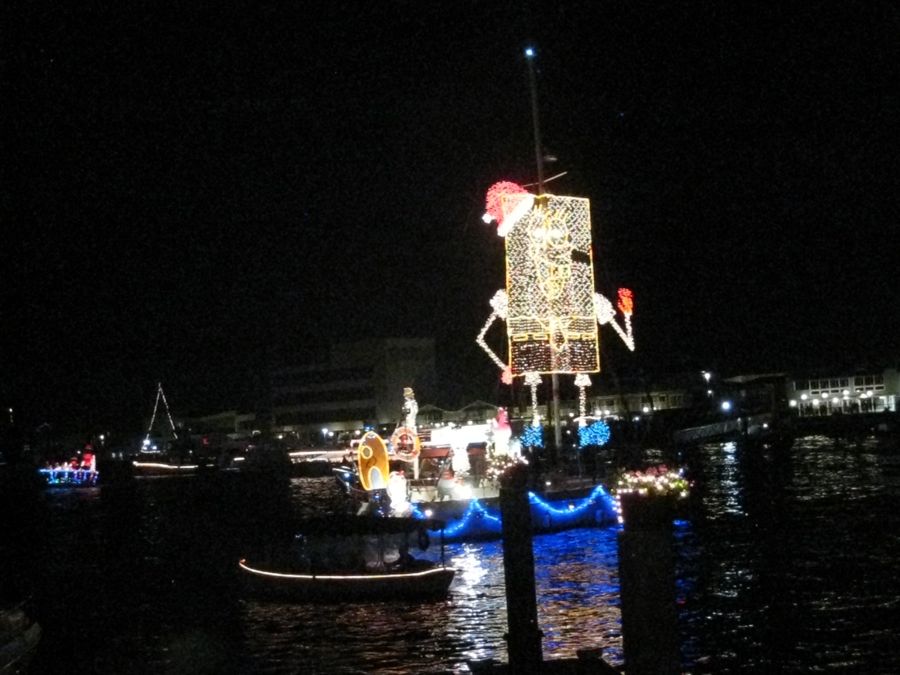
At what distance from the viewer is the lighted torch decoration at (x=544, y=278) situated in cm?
4078

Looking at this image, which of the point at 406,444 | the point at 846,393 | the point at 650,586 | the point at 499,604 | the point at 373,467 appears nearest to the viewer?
the point at 650,586

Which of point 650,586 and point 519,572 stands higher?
point 650,586

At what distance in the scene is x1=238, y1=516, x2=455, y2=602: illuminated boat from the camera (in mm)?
22641

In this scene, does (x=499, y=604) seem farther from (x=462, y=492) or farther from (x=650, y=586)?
(x=650, y=586)

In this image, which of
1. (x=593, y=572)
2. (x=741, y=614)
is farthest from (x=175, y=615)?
(x=741, y=614)

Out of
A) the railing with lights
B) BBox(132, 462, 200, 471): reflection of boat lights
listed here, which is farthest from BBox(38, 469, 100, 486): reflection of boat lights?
BBox(132, 462, 200, 471): reflection of boat lights

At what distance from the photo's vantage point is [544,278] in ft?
134

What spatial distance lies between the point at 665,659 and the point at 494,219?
34.1 meters

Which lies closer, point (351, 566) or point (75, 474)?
point (351, 566)

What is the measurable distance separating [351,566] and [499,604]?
11.5 ft

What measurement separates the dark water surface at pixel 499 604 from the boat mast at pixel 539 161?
635cm

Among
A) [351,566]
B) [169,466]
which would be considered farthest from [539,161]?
[169,466]

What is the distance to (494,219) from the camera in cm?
4238

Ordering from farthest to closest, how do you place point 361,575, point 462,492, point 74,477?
point 74,477, point 462,492, point 361,575
